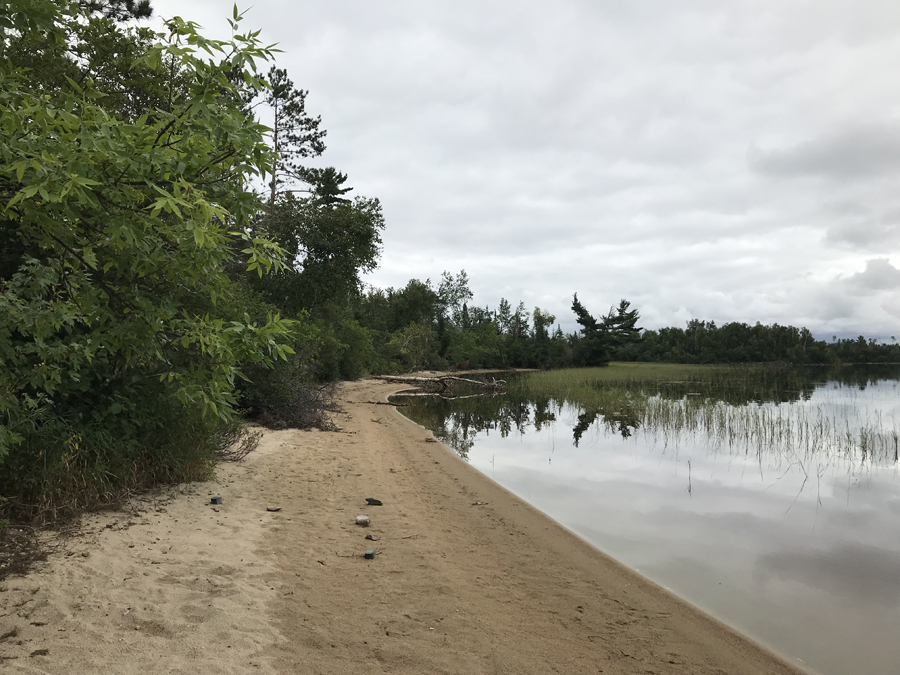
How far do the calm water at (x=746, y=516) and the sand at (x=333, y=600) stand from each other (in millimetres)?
773

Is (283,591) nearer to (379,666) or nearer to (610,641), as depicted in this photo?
(379,666)

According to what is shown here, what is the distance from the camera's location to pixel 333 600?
4309 millimetres

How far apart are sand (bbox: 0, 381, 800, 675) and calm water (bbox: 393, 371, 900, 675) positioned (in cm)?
77

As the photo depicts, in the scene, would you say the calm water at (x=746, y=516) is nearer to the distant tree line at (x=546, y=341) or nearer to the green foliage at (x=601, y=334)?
the distant tree line at (x=546, y=341)

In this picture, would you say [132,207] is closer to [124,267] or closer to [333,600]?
[124,267]

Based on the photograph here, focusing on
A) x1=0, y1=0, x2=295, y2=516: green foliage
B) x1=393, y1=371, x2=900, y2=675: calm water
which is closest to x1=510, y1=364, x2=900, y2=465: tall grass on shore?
x1=393, y1=371, x2=900, y2=675: calm water

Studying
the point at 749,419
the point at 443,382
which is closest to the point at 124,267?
the point at 749,419

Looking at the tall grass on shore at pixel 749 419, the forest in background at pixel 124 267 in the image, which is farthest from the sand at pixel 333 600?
the tall grass on shore at pixel 749 419

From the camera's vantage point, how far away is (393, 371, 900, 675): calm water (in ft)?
16.6

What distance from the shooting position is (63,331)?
17.4 ft

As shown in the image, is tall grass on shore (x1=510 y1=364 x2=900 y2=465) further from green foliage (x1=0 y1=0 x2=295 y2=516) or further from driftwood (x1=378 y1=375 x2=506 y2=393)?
green foliage (x1=0 y1=0 x2=295 y2=516)

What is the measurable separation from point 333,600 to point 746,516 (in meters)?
6.82

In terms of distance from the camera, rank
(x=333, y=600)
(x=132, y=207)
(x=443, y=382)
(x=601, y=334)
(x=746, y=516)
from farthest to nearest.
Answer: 1. (x=601, y=334)
2. (x=443, y=382)
3. (x=746, y=516)
4. (x=333, y=600)
5. (x=132, y=207)

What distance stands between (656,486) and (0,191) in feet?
33.4
